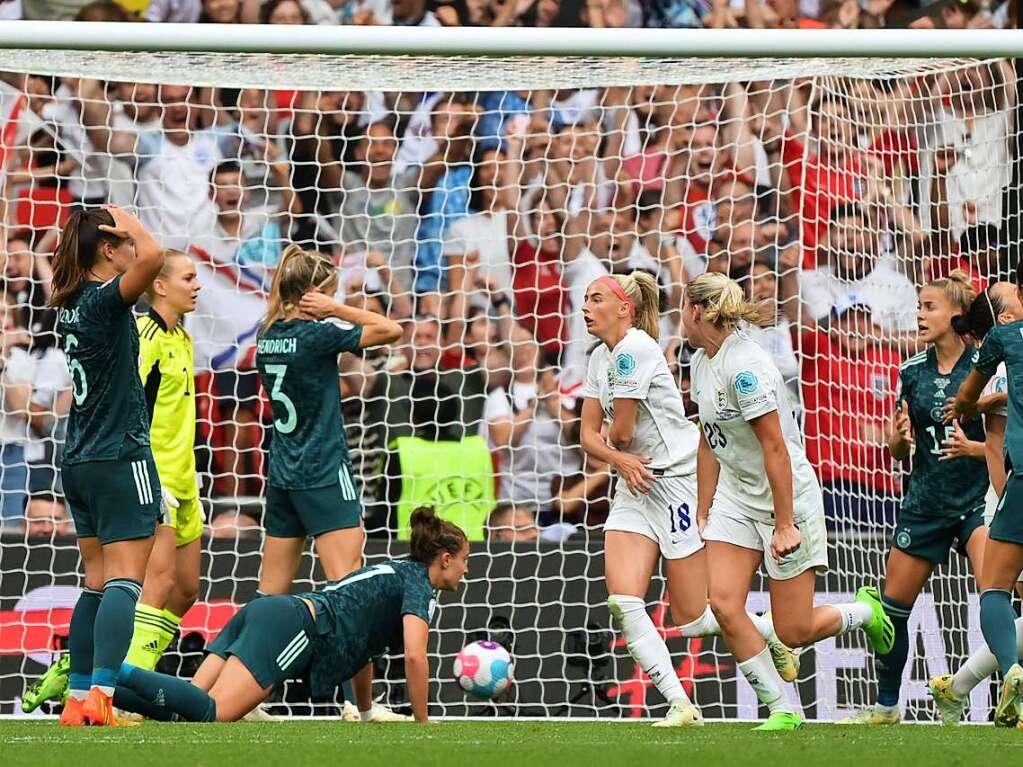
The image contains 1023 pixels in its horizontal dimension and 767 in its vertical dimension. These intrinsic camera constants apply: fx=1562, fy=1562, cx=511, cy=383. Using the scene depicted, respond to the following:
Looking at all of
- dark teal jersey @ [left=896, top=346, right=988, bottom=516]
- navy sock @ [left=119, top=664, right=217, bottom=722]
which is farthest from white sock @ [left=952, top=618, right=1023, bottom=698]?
navy sock @ [left=119, top=664, right=217, bottom=722]

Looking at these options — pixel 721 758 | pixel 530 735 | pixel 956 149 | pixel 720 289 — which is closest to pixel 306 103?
pixel 956 149

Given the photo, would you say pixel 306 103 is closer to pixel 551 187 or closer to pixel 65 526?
pixel 551 187

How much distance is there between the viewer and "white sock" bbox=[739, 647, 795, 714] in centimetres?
618

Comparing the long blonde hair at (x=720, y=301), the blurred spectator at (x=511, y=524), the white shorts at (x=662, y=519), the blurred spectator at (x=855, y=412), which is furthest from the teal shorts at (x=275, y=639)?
the blurred spectator at (x=855, y=412)

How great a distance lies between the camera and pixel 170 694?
632cm

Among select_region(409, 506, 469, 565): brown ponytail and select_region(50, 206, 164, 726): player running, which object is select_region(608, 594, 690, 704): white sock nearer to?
select_region(409, 506, 469, 565): brown ponytail

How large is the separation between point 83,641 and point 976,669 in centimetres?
378

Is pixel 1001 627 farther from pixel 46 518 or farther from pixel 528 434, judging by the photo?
pixel 46 518

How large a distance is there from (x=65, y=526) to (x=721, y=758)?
5376 millimetres

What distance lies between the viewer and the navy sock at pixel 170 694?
6.24 m

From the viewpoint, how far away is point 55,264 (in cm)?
594

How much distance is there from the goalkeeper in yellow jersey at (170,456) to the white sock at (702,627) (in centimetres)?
241

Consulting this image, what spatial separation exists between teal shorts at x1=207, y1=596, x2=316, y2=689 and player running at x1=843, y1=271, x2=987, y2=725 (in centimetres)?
258

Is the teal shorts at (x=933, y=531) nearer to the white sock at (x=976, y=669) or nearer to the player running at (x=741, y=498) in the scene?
the white sock at (x=976, y=669)
